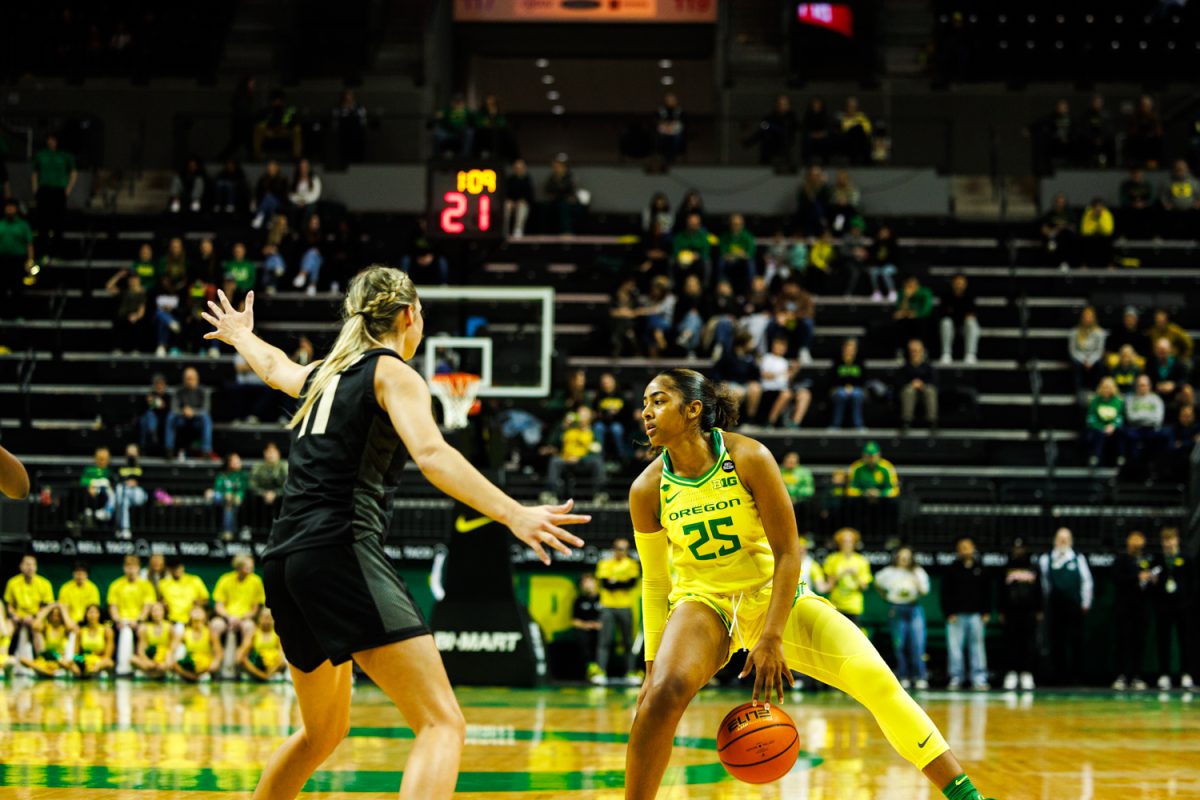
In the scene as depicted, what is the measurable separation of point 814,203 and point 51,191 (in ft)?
45.1

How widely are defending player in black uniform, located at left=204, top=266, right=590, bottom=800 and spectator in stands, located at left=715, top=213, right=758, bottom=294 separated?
20213mm

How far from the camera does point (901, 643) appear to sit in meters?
18.1

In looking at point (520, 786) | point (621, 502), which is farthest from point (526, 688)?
point (520, 786)

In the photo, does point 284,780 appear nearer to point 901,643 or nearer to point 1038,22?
point 901,643

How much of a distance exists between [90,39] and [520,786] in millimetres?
26629

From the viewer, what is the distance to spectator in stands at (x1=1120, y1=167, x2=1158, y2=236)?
27.0m

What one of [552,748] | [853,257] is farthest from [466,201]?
[853,257]

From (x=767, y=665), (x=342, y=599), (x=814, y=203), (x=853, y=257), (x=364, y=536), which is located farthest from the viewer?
(x=814, y=203)

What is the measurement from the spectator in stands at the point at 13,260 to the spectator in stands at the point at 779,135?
13.4m

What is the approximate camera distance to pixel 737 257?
25422 millimetres

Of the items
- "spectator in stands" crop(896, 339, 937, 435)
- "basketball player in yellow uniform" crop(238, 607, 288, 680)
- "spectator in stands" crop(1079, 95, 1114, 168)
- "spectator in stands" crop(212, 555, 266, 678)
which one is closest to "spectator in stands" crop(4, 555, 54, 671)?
"spectator in stands" crop(212, 555, 266, 678)

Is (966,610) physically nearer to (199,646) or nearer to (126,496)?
(199,646)

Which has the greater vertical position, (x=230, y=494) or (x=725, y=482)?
(x=725, y=482)

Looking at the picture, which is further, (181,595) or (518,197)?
(518,197)
